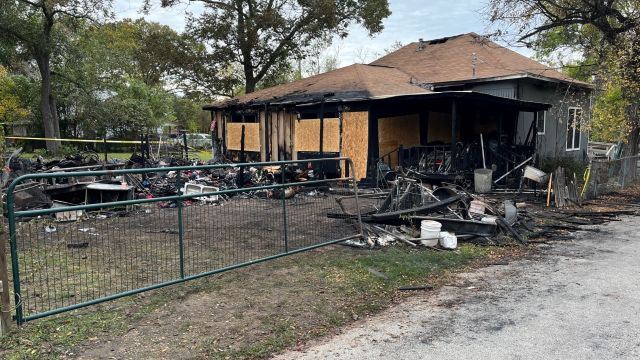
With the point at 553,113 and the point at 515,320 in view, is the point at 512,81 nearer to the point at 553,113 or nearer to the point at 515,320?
the point at 553,113

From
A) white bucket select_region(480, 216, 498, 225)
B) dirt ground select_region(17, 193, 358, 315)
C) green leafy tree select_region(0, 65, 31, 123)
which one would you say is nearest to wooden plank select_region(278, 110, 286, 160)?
dirt ground select_region(17, 193, 358, 315)

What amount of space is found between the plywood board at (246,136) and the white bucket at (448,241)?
13.4 meters

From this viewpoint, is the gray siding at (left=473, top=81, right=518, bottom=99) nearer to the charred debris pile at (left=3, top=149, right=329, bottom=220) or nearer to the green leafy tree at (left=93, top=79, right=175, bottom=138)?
the charred debris pile at (left=3, top=149, right=329, bottom=220)

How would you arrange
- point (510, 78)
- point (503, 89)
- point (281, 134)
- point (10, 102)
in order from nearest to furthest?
1. point (510, 78)
2. point (503, 89)
3. point (281, 134)
4. point (10, 102)

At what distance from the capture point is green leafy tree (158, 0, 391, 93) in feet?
86.0

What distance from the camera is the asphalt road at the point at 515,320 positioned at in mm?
3713

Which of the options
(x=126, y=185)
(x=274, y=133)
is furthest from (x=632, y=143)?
(x=126, y=185)

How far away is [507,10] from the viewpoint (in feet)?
46.3

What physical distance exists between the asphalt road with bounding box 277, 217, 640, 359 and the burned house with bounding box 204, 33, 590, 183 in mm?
6557

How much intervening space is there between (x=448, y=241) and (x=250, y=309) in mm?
3890

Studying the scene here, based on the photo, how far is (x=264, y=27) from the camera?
25969 mm

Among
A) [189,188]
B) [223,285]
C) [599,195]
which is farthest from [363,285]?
[599,195]

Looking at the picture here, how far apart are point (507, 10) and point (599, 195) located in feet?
21.7

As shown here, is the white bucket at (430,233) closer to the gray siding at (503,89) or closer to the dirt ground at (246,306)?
the dirt ground at (246,306)
